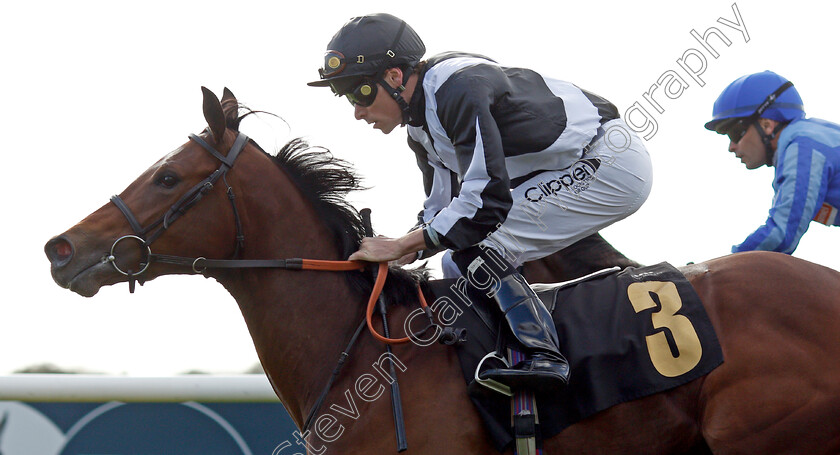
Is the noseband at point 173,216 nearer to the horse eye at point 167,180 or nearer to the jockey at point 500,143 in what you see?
the horse eye at point 167,180

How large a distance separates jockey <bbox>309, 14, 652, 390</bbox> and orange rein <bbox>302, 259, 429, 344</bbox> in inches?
2.0

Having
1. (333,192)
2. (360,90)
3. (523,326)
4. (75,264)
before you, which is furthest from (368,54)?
(75,264)

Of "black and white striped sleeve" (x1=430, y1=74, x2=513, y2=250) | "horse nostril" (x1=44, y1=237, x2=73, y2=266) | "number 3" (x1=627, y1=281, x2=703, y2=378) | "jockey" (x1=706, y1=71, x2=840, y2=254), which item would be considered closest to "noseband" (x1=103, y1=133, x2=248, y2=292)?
"horse nostril" (x1=44, y1=237, x2=73, y2=266)

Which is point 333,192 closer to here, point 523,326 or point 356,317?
point 356,317

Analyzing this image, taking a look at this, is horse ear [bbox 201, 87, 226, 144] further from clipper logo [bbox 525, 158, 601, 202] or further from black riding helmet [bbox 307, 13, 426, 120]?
clipper logo [bbox 525, 158, 601, 202]

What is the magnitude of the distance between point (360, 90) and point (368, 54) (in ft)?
0.45

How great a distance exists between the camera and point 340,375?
256 centimetres

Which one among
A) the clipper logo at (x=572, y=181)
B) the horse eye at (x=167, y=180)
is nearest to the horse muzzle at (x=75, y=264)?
the horse eye at (x=167, y=180)

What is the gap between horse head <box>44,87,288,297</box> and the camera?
2.52m

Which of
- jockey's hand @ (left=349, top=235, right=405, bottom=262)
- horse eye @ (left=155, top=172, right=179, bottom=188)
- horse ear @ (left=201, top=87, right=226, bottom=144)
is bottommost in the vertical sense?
jockey's hand @ (left=349, top=235, right=405, bottom=262)

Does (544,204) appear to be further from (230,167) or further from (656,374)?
(230,167)

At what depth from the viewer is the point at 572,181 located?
110 inches

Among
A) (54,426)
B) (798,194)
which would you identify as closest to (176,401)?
(54,426)

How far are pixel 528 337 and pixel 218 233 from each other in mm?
1163
